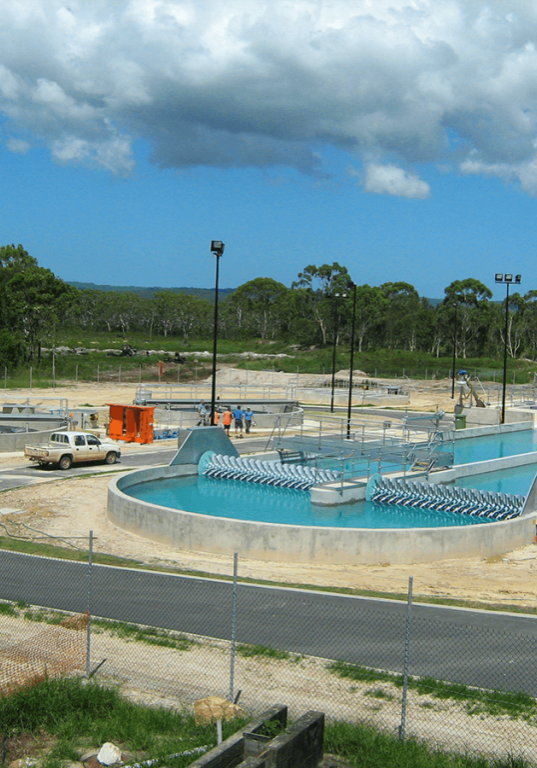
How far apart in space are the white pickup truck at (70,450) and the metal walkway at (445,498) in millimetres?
12206

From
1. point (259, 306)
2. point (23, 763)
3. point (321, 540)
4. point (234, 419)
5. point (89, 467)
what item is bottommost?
point (89, 467)

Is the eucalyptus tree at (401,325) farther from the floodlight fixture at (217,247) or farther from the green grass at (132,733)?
the green grass at (132,733)

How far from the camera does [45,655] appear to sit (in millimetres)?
11352

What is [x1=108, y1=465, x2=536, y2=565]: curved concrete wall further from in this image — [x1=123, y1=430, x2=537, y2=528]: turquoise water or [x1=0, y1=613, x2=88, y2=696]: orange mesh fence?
[x1=0, y1=613, x2=88, y2=696]: orange mesh fence

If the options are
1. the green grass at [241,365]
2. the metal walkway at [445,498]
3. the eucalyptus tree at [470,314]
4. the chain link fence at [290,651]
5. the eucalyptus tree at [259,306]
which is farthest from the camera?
the eucalyptus tree at [259,306]

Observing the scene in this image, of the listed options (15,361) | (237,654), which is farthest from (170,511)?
(15,361)

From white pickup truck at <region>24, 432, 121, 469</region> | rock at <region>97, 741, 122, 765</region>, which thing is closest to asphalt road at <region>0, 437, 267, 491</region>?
white pickup truck at <region>24, 432, 121, 469</region>

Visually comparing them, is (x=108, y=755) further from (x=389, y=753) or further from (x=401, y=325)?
(x=401, y=325)

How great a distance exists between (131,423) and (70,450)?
778 cm

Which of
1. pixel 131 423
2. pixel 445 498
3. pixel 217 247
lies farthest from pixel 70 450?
pixel 445 498

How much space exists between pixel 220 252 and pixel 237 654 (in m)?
21.8

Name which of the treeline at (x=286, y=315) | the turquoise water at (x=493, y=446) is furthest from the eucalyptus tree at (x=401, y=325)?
the turquoise water at (x=493, y=446)

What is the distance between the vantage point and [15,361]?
77688 mm

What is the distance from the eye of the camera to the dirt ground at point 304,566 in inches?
679
